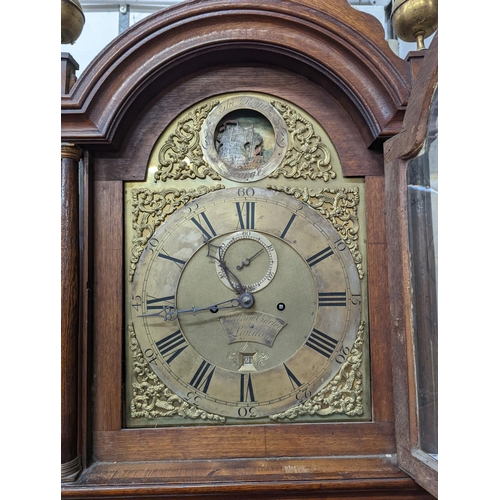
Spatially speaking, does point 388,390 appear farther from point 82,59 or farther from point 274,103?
point 82,59

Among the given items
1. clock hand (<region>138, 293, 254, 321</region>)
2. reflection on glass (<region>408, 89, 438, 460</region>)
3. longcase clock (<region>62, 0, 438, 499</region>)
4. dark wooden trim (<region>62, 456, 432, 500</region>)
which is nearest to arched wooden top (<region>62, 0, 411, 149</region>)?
longcase clock (<region>62, 0, 438, 499</region>)

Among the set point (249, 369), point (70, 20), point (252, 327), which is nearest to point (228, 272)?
point (252, 327)

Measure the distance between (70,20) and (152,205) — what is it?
55 cm

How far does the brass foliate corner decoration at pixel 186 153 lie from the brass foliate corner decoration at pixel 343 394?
0.64 m

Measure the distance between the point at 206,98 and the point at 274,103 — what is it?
8.1 inches

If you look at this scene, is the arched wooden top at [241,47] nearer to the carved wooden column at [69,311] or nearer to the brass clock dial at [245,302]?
the carved wooden column at [69,311]

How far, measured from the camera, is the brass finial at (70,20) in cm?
140

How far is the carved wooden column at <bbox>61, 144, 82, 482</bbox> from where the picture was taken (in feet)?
4.43

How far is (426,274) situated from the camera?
124 cm

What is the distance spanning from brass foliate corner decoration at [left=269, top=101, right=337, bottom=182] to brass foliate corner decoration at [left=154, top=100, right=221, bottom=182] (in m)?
0.21

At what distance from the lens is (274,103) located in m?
1.56

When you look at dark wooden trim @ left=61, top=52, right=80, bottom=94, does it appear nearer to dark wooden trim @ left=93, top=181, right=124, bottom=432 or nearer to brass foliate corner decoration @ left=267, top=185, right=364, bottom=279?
dark wooden trim @ left=93, top=181, right=124, bottom=432

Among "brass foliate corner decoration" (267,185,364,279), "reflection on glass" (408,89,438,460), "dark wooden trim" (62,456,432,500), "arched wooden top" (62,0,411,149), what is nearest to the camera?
"reflection on glass" (408,89,438,460)

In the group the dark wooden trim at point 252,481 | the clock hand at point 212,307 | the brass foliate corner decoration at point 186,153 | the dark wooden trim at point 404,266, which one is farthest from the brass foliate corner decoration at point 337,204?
the dark wooden trim at point 252,481
